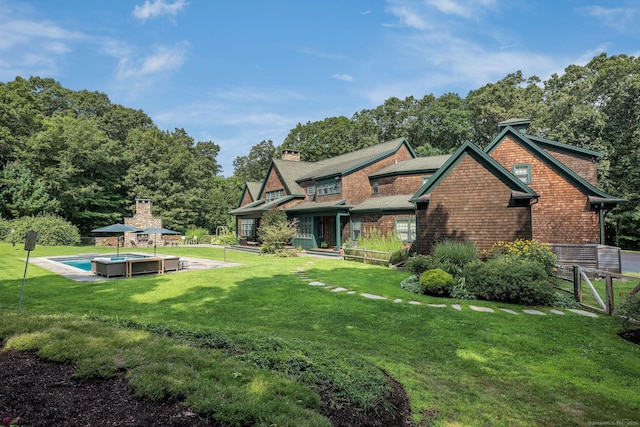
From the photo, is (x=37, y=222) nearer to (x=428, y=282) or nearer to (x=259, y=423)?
(x=428, y=282)

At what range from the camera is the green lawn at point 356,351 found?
3426mm

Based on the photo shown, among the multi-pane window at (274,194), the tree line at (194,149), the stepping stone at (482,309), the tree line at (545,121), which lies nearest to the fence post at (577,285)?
the stepping stone at (482,309)

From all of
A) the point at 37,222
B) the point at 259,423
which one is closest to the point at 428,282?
the point at 259,423

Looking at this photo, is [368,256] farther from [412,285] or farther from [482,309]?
[482,309]

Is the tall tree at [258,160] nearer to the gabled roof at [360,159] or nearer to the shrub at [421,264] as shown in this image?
the gabled roof at [360,159]

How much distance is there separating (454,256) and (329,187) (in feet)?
53.6

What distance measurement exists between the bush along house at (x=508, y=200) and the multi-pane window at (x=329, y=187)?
1118 cm

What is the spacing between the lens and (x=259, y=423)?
8.68ft

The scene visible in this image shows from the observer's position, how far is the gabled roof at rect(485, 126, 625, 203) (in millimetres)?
14539

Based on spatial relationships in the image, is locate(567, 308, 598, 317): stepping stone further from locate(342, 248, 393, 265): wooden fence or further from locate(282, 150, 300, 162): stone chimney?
locate(282, 150, 300, 162): stone chimney

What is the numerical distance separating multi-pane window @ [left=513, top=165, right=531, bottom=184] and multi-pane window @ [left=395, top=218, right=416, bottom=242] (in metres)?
6.10

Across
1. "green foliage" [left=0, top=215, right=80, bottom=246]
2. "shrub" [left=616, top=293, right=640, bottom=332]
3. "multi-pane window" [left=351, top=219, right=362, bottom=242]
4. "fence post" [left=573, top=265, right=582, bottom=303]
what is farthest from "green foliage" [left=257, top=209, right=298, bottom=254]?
"green foliage" [left=0, top=215, right=80, bottom=246]

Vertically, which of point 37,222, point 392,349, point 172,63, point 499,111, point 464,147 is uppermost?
point 499,111

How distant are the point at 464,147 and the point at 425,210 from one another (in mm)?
3186
